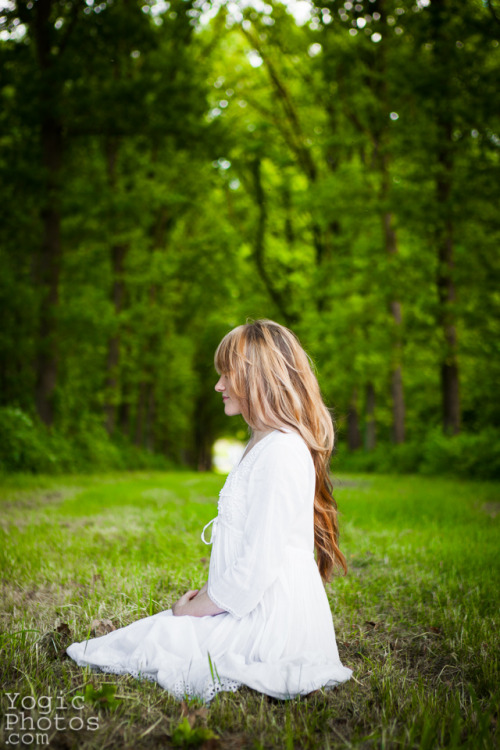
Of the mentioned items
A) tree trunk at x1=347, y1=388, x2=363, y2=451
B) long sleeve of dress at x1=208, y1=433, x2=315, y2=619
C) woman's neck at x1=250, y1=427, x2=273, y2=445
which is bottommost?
tree trunk at x1=347, y1=388, x2=363, y2=451

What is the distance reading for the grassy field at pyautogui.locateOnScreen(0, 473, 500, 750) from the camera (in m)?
2.19

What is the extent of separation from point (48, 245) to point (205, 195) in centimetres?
998

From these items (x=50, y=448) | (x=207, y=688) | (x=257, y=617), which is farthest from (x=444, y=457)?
(x=207, y=688)

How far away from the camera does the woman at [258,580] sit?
2492 mm

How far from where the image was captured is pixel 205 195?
22.0 meters

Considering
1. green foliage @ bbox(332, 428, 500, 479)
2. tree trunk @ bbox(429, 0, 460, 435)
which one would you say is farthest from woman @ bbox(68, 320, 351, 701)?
tree trunk @ bbox(429, 0, 460, 435)

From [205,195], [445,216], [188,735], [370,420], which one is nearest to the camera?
[188,735]

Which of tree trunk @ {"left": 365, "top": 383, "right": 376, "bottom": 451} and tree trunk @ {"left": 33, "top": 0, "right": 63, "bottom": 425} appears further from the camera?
tree trunk @ {"left": 365, "top": 383, "right": 376, "bottom": 451}

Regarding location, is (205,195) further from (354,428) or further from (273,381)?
(273,381)

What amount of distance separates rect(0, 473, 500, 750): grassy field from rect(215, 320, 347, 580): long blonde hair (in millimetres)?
1201

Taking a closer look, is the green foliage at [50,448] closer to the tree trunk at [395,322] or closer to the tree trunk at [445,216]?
the tree trunk at [395,322]

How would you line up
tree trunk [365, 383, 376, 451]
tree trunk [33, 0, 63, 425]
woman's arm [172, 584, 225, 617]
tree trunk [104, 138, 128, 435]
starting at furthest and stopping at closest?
tree trunk [365, 383, 376, 451] < tree trunk [104, 138, 128, 435] < tree trunk [33, 0, 63, 425] < woman's arm [172, 584, 225, 617]

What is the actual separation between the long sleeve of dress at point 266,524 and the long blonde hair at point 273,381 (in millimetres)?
191

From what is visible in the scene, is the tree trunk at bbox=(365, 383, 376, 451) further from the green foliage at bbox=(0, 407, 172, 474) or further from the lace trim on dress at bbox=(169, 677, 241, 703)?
the lace trim on dress at bbox=(169, 677, 241, 703)
